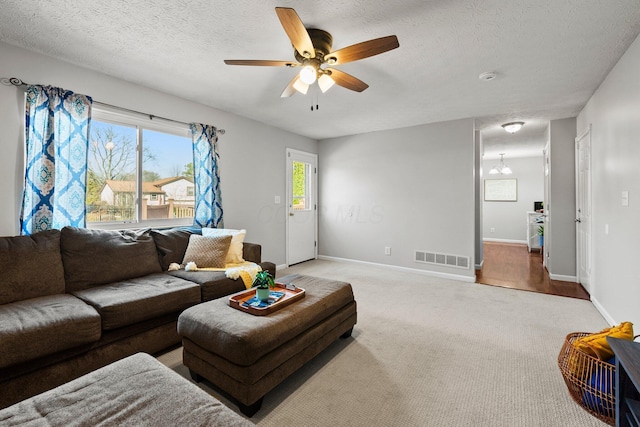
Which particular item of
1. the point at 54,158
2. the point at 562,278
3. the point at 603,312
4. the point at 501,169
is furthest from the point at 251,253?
the point at 501,169

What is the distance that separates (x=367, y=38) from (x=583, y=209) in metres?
3.83

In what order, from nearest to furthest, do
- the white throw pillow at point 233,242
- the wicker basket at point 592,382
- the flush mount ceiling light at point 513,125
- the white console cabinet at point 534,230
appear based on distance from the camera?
the wicker basket at point 592,382
the white throw pillow at point 233,242
the flush mount ceiling light at point 513,125
the white console cabinet at point 534,230

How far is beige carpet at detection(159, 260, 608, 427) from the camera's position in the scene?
1.62 meters

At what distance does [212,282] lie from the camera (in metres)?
2.60

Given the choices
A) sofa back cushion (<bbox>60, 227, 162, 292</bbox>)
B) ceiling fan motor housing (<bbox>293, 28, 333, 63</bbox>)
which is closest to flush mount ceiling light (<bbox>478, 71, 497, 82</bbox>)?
ceiling fan motor housing (<bbox>293, 28, 333, 63</bbox>)

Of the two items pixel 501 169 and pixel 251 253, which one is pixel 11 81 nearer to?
pixel 251 253

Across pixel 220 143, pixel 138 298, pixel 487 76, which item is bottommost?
pixel 138 298

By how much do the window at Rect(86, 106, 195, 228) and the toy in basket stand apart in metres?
3.87

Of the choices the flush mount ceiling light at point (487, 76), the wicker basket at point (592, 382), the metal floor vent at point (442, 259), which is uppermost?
the flush mount ceiling light at point (487, 76)

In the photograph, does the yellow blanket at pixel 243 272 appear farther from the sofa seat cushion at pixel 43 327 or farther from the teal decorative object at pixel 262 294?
the sofa seat cushion at pixel 43 327

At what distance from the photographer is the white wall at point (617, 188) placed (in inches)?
88.3

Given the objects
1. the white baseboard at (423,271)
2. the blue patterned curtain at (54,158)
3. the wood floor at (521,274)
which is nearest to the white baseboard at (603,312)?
the wood floor at (521,274)

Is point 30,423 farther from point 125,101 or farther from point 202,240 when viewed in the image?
point 125,101

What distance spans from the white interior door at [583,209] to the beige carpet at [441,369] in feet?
2.34
